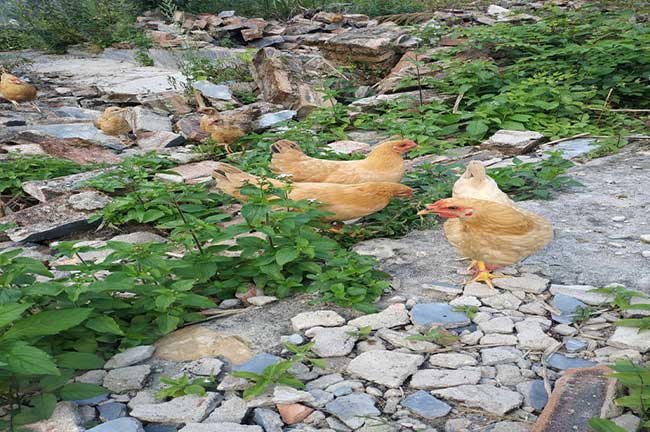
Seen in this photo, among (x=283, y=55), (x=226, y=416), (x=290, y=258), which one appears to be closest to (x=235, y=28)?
(x=283, y=55)

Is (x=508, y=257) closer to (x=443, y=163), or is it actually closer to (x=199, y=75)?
(x=443, y=163)

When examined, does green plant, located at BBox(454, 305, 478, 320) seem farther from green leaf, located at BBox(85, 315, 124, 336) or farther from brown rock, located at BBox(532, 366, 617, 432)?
green leaf, located at BBox(85, 315, 124, 336)

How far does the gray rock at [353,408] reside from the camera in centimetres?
211

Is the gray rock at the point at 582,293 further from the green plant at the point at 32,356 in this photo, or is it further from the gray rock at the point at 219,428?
the green plant at the point at 32,356

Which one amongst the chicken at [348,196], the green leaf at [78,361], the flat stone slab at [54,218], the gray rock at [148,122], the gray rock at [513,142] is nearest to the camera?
the green leaf at [78,361]

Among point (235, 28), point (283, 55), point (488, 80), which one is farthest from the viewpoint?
point (235, 28)

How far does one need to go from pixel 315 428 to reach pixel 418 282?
1325 mm

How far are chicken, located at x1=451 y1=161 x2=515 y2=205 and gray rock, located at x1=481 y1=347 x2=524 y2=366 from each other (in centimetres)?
112

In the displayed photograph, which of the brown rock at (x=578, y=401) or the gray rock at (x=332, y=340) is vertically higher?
the brown rock at (x=578, y=401)

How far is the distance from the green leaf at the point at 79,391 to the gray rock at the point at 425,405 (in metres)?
1.12

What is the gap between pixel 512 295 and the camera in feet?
9.96

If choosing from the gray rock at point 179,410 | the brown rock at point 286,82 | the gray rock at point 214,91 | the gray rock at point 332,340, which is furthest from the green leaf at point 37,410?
the gray rock at point 214,91

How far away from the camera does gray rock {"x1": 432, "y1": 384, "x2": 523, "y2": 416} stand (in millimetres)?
2152

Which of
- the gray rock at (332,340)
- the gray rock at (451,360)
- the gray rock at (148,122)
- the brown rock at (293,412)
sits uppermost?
the brown rock at (293,412)
